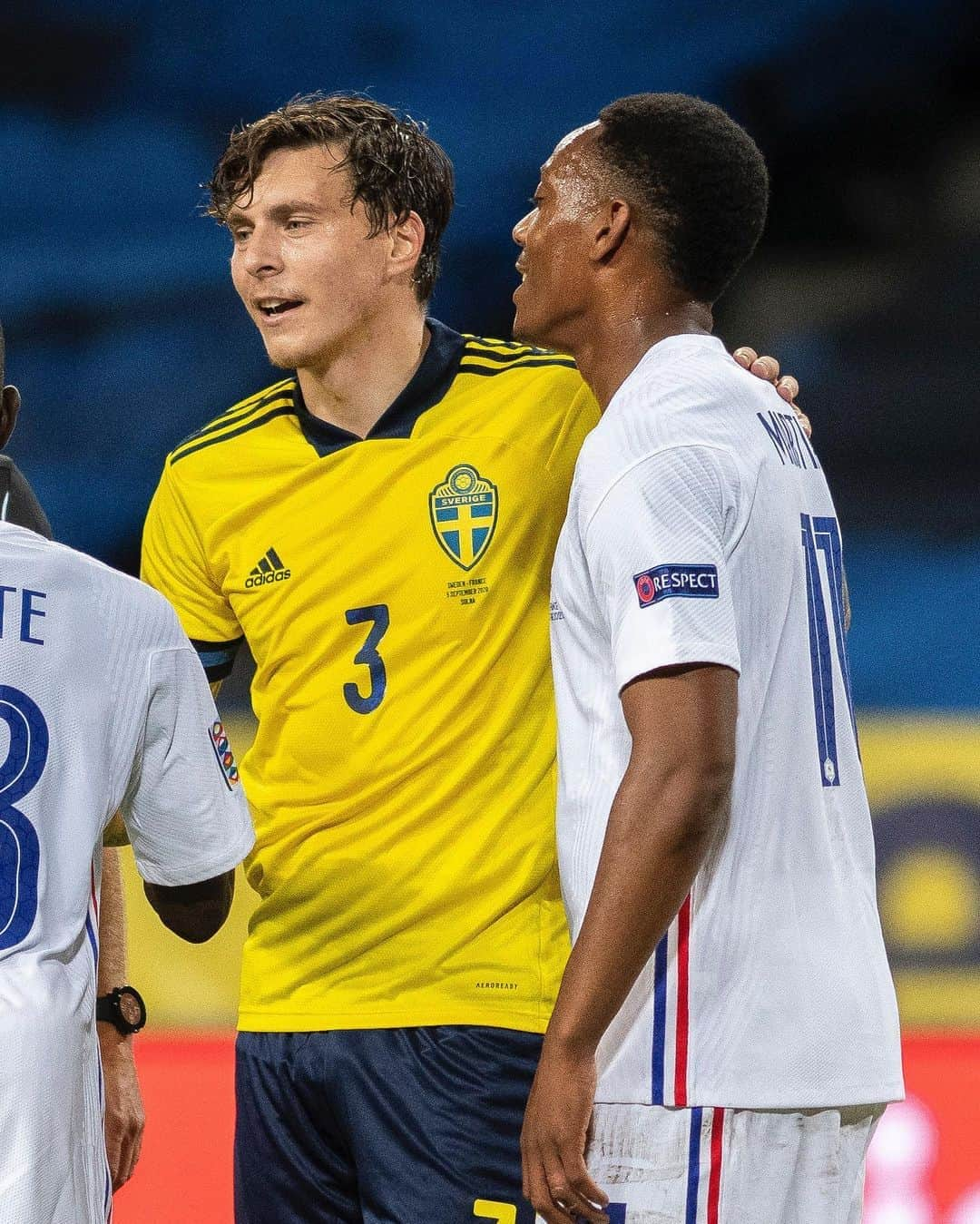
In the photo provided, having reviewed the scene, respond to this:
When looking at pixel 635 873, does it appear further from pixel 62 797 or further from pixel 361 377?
pixel 361 377

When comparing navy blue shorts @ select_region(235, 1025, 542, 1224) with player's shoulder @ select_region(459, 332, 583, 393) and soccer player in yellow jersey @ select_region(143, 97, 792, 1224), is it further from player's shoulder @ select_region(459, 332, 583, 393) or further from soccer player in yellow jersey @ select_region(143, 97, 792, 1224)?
player's shoulder @ select_region(459, 332, 583, 393)

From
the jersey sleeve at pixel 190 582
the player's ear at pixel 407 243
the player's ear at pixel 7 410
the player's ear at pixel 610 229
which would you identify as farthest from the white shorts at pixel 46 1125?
the player's ear at pixel 407 243

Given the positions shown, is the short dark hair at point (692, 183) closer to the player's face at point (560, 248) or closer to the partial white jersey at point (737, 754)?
the player's face at point (560, 248)

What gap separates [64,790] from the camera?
151 centimetres

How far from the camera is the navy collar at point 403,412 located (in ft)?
7.48

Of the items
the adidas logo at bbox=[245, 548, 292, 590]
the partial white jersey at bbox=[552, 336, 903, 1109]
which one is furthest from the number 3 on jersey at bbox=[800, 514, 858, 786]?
the adidas logo at bbox=[245, 548, 292, 590]

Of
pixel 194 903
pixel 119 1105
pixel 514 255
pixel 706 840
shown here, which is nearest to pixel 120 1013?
pixel 119 1105

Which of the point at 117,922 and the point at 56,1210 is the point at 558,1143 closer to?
the point at 56,1210

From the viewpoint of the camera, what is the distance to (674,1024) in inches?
57.7

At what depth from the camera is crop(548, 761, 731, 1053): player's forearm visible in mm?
1402

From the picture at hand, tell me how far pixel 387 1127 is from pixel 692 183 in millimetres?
1201

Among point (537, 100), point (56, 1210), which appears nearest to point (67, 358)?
point (537, 100)

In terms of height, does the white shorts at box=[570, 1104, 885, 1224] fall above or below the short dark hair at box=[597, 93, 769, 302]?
below

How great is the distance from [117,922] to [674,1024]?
97cm
